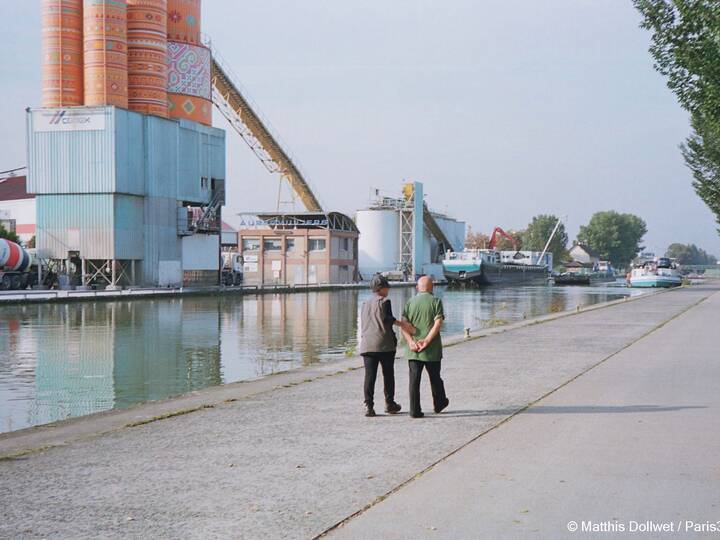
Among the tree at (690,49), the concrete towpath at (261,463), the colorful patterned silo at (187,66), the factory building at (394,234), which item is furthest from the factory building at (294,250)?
the concrete towpath at (261,463)

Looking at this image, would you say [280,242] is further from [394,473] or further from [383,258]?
[394,473]

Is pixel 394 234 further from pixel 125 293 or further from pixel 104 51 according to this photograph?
pixel 125 293

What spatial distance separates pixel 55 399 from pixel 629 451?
10780 mm

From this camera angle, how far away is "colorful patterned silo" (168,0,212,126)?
63969mm

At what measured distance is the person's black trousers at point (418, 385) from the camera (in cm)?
985

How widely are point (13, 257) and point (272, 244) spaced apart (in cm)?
3636

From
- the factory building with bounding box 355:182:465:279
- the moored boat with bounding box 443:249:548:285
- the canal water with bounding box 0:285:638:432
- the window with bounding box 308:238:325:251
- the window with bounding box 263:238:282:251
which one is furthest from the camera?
the factory building with bounding box 355:182:465:279

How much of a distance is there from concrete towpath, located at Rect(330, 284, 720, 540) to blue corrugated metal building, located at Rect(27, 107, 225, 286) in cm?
4908

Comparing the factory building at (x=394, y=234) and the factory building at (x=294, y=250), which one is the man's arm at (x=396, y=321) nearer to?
the factory building at (x=294, y=250)

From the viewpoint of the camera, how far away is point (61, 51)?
57250 mm

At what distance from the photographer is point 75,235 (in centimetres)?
5647

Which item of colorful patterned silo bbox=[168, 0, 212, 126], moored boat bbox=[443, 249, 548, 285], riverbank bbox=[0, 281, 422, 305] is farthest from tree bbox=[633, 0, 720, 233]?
moored boat bbox=[443, 249, 548, 285]

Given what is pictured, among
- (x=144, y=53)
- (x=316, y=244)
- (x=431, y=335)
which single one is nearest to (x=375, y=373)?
(x=431, y=335)

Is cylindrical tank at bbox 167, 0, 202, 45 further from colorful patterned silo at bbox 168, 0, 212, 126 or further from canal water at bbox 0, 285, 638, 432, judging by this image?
A: canal water at bbox 0, 285, 638, 432
